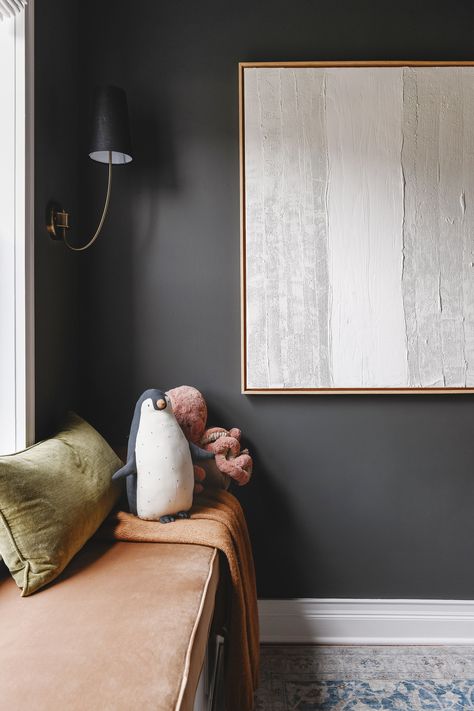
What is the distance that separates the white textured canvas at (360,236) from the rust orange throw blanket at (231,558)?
2.06 feet

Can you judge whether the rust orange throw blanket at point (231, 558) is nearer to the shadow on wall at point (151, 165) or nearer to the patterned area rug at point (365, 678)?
the patterned area rug at point (365, 678)

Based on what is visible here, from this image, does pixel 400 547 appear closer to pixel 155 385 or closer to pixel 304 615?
pixel 304 615

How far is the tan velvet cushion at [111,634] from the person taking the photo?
0.92 metres

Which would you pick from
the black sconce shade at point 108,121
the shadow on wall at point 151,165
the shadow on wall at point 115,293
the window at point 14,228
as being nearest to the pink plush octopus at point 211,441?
the shadow on wall at point 115,293

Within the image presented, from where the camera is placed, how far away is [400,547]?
2.20 m

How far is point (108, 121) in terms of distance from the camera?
6.39 feet

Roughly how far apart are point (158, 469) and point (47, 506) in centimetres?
39

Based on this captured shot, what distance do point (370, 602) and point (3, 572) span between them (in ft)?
4.63

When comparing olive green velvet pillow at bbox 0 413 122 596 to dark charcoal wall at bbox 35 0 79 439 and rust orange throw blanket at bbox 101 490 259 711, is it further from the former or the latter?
dark charcoal wall at bbox 35 0 79 439

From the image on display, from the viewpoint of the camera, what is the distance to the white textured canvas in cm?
214

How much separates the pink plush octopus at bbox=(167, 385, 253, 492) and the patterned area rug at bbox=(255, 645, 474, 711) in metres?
0.69

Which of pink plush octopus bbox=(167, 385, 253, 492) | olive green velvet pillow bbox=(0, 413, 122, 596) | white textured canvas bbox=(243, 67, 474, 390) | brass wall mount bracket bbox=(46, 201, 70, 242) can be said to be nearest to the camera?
olive green velvet pillow bbox=(0, 413, 122, 596)

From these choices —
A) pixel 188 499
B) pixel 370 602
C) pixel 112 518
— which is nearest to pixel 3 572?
pixel 112 518

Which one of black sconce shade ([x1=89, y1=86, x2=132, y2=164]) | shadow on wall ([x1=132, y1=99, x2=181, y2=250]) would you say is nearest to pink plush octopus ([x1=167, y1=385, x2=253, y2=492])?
shadow on wall ([x1=132, y1=99, x2=181, y2=250])
